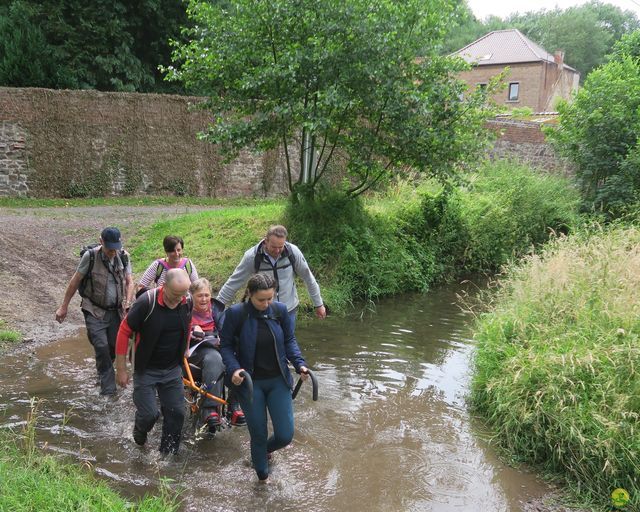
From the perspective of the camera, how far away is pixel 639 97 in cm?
1602

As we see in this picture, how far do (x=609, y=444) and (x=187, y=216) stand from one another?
39.3 feet

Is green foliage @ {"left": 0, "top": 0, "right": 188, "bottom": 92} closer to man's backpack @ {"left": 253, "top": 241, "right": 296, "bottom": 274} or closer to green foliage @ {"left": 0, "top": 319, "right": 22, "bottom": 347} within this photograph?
green foliage @ {"left": 0, "top": 319, "right": 22, "bottom": 347}

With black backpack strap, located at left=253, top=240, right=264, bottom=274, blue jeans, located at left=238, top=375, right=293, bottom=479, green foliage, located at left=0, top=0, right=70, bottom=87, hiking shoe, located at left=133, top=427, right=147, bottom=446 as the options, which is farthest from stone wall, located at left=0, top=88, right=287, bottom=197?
blue jeans, located at left=238, top=375, right=293, bottom=479

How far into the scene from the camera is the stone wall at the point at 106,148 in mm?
17406

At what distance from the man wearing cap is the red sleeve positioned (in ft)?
4.72

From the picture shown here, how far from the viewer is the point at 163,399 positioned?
17.1 feet

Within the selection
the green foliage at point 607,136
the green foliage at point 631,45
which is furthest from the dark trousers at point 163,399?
the green foliage at point 631,45

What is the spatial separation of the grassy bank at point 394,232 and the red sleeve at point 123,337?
19.0 feet

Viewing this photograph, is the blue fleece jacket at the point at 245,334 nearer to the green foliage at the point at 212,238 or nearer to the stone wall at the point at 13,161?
the green foliage at the point at 212,238

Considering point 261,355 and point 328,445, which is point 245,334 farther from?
point 328,445

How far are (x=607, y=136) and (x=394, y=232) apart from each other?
24.0ft

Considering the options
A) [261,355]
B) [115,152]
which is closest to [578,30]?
[115,152]

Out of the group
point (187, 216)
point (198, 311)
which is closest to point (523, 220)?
point (187, 216)

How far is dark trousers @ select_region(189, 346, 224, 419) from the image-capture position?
18.9 ft
